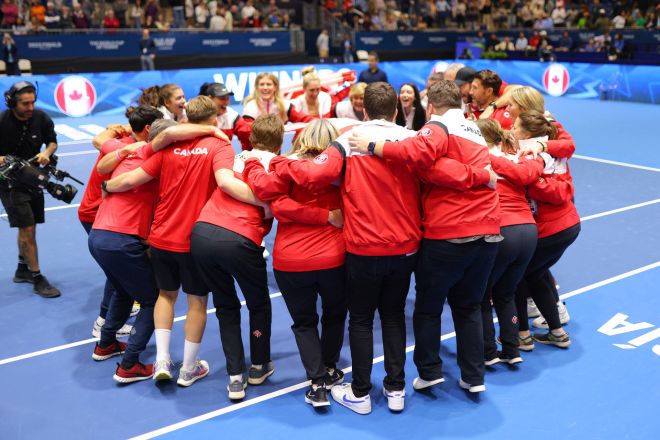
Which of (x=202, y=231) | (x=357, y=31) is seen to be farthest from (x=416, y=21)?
(x=202, y=231)

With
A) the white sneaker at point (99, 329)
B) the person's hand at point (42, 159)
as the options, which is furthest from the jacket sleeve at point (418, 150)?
the person's hand at point (42, 159)

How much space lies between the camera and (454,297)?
5.10 metres

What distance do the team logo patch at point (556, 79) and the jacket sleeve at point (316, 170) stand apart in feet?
66.2

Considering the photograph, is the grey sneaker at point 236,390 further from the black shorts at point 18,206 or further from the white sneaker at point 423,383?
the black shorts at point 18,206

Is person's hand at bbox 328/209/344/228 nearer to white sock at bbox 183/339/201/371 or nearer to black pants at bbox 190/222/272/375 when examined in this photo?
black pants at bbox 190/222/272/375

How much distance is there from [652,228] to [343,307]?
221 inches

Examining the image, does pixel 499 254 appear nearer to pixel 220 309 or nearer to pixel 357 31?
pixel 220 309

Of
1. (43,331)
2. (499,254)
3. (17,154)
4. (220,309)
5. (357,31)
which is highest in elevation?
(357,31)

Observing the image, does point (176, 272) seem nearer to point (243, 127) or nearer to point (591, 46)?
point (243, 127)

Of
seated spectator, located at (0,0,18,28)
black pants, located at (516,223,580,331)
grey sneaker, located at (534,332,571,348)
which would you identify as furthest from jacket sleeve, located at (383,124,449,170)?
seated spectator, located at (0,0,18,28)

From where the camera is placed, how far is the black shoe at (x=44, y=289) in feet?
24.0

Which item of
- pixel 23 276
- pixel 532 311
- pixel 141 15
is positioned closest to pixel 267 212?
pixel 532 311

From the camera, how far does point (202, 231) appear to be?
16.2 ft

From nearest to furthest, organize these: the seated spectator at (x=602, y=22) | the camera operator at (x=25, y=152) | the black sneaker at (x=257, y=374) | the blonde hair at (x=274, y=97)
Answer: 1. the black sneaker at (x=257, y=374)
2. the camera operator at (x=25, y=152)
3. the blonde hair at (x=274, y=97)
4. the seated spectator at (x=602, y=22)
